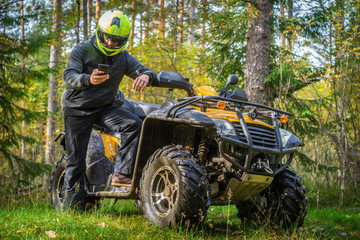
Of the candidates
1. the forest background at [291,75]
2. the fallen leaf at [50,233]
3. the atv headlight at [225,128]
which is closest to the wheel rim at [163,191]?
the atv headlight at [225,128]

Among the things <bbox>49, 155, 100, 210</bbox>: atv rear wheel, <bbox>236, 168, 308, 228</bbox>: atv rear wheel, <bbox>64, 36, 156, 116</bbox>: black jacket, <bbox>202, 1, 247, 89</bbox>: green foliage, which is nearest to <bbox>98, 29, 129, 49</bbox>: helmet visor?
<bbox>64, 36, 156, 116</bbox>: black jacket

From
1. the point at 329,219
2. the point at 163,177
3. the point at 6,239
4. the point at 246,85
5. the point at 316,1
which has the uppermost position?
the point at 316,1

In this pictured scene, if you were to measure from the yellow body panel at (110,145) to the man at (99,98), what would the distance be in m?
0.31

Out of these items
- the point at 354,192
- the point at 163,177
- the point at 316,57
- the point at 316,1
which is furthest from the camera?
the point at 316,1

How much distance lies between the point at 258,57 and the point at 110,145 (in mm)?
3974

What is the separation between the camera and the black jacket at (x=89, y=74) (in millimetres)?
4789

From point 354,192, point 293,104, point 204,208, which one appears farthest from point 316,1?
point 204,208

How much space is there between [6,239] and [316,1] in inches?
323

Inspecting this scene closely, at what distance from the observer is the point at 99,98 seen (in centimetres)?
483

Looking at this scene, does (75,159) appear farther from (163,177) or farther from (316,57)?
(316,57)

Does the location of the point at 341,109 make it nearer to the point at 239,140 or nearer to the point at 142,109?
the point at 142,109

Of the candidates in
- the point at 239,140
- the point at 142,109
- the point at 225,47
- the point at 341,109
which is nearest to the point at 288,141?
the point at 239,140

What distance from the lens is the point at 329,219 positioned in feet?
20.1

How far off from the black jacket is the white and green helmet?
184mm
